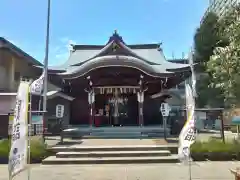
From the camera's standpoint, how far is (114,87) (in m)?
20.1

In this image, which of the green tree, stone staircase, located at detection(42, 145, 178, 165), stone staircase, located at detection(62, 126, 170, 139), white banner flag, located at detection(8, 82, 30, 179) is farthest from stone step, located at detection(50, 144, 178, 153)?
the green tree

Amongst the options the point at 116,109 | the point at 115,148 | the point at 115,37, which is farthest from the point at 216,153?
the point at 115,37

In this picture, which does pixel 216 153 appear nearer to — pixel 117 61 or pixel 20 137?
pixel 20 137

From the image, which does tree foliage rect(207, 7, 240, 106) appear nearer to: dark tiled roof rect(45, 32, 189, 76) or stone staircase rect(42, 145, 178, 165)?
stone staircase rect(42, 145, 178, 165)

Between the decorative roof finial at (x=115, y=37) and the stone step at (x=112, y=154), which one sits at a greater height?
the decorative roof finial at (x=115, y=37)

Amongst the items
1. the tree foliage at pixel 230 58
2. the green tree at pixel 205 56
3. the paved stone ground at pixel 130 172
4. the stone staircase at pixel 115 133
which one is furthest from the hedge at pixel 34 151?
the green tree at pixel 205 56

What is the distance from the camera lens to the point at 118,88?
20234 mm

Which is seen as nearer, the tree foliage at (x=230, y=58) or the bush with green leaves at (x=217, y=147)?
the tree foliage at (x=230, y=58)

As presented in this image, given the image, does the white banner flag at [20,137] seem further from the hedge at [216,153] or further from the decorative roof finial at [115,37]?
the decorative roof finial at [115,37]

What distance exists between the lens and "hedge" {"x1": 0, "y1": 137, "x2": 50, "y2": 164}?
11055mm

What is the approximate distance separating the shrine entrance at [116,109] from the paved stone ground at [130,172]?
11.0 metres

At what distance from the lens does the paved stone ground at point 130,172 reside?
8.20m

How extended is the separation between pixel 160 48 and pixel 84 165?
62.7ft

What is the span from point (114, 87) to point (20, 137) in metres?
14.1
